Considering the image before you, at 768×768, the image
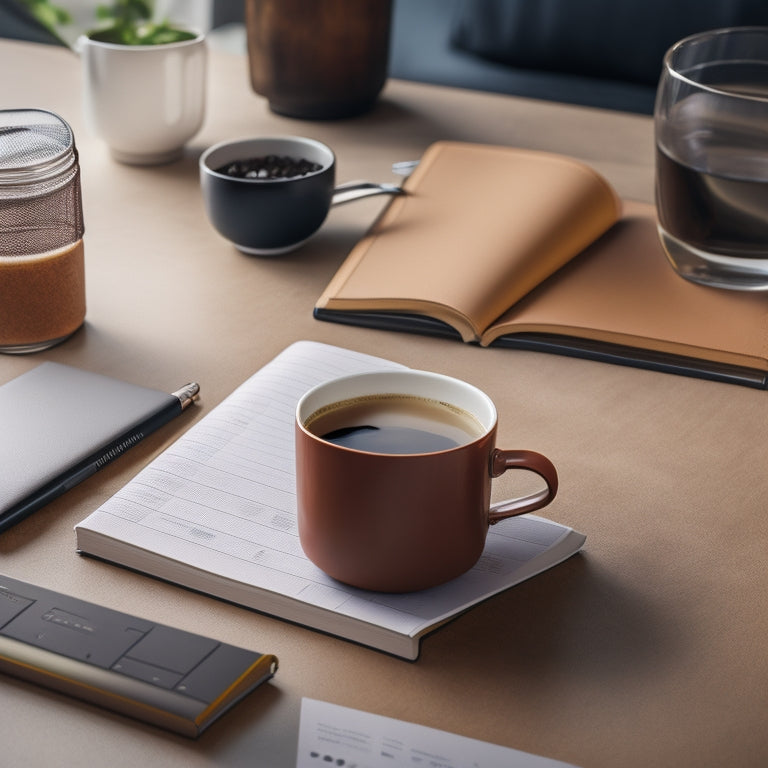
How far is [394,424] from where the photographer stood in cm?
64

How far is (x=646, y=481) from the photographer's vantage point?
2.47 ft

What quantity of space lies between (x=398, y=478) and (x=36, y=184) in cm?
43

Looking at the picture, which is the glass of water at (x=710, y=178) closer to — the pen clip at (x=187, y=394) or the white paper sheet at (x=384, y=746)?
the pen clip at (x=187, y=394)

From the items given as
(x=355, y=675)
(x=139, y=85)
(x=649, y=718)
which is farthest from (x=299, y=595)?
(x=139, y=85)

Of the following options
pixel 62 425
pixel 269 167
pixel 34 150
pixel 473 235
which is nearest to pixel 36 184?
→ pixel 34 150

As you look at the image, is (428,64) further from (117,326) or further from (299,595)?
(299,595)

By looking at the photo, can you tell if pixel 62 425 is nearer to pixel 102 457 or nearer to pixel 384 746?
pixel 102 457

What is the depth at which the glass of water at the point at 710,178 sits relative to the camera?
0.93m

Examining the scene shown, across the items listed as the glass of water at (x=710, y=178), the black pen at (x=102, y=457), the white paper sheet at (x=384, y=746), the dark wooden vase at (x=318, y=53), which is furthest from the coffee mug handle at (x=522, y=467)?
the dark wooden vase at (x=318, y=53)

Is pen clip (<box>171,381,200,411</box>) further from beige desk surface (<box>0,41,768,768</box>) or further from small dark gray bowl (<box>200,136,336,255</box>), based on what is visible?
small dark gray bowl (<box>200,136,336,255</box>)

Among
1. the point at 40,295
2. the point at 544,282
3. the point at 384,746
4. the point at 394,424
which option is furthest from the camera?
the point at 544,282

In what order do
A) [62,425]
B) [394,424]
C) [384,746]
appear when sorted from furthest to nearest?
[62,425], [394,424], [384,746]

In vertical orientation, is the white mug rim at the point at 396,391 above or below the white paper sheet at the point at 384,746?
above

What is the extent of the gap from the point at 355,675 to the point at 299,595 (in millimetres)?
59
